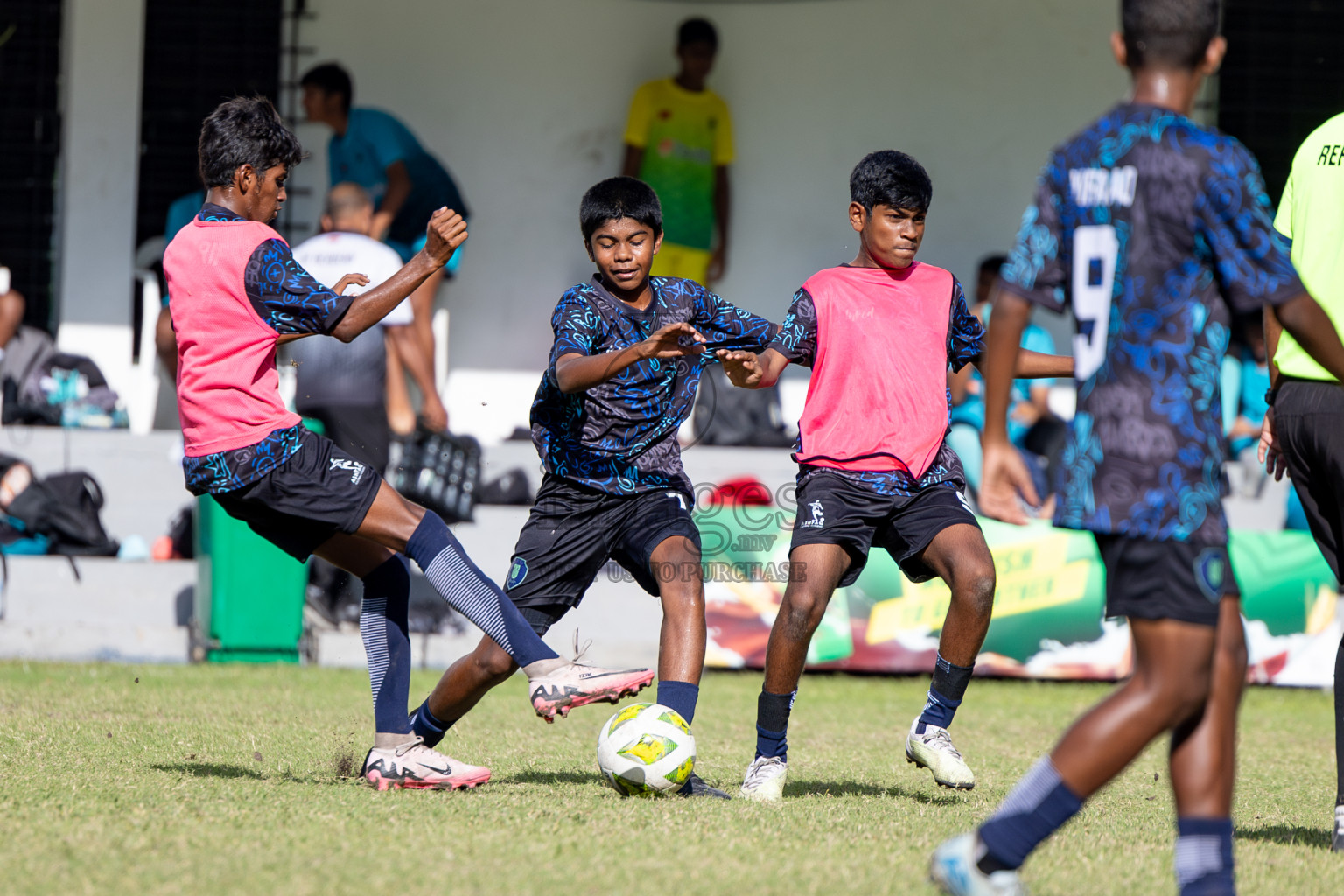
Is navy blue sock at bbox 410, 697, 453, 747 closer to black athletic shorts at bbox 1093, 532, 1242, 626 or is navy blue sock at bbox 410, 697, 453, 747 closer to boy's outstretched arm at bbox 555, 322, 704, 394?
boy's outstretched arm at bbox 555, 322, 704, 394

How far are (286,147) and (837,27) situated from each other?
7.27 metres

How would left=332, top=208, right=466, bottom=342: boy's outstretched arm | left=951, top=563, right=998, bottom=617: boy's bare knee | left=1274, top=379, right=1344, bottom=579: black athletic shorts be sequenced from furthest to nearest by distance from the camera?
1. left=951, top=563, right=998, bottom=617: boy's bare knee
2. left=332, top=208, right=466, bottom=342: boy's outstretched arm
3. left=1274, top=379, right=1344, bottom=579: black athletic shorts

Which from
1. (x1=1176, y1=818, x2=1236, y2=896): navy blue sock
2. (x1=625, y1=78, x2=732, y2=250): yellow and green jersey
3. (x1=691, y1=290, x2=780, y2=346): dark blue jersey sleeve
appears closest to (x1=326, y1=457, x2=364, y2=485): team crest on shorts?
(x1=691, y1=290, x2=780, y2=346): dark blue jersey sleeve

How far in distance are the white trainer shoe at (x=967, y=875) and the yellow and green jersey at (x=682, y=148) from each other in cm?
801

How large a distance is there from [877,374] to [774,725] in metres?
1.17

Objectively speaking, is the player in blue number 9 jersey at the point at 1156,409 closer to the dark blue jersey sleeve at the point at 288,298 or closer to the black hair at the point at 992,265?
the dark blue jersey sleeve at the point at 288,298

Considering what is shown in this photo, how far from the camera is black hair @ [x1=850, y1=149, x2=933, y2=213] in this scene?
4.79 meters

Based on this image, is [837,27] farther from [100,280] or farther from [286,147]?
[286,147]

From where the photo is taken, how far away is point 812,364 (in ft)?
16.0

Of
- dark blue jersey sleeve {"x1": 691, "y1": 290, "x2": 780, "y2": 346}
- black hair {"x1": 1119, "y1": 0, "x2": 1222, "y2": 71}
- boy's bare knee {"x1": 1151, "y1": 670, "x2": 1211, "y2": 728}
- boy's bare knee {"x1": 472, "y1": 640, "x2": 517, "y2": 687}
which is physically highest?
black hair {"x1": 1119, "y1": 0, "x2": 1222, "y2": 71}

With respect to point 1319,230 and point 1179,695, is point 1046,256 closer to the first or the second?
point 1179,695

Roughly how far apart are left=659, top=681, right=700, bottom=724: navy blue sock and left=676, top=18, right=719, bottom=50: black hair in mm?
6899

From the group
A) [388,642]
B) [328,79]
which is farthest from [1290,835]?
[328,79]

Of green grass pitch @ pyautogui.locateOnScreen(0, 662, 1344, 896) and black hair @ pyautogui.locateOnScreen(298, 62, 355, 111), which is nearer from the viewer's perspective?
green grass pitch @ pyautogui.locateOnScreen(0, 662, 1344, 896)
